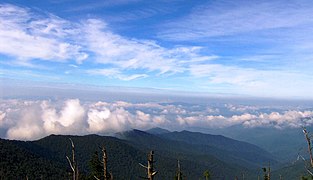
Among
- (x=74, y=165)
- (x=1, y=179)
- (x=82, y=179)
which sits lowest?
(x=1, y=179)

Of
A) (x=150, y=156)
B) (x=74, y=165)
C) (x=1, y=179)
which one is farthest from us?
(x=1, y=179)

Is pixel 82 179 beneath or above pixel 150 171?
beneath

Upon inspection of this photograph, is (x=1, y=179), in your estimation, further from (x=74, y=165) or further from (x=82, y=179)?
(x=74, y=165)

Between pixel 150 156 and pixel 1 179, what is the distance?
207 meters

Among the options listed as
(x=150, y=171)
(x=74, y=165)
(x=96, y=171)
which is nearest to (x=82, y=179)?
(x=96, y=171)

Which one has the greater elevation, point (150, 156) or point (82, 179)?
point (150, 156)

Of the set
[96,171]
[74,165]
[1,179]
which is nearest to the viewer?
[74,165]

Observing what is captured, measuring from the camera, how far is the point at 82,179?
99312 millimetres

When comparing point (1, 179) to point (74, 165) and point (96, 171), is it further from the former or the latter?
point (74, 165)

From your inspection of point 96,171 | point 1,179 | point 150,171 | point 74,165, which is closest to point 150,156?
point 150,171

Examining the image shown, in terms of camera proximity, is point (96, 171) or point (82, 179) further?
point (82, 179)

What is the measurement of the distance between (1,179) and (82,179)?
11929cm

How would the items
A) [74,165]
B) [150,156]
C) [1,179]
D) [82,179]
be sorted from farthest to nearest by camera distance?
[1,179]
[82,179]
[74,165]
[150,156]

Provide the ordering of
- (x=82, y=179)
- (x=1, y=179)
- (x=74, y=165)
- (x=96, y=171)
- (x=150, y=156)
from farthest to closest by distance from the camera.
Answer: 1. (x=1, y=179)
2. (x=82, y=179)
3. (x=96, y=171)
4. (x=74, y=165)
5. (x=150, y=156)
